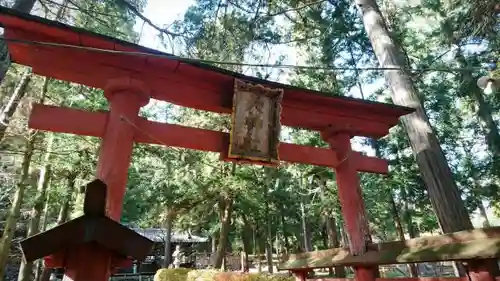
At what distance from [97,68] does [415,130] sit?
5.23m

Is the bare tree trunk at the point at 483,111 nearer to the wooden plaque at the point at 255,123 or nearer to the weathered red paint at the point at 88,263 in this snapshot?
Result: the wooden plaque at the point at 255,123

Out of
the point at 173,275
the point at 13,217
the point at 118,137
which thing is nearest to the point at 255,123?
the point at 118,137

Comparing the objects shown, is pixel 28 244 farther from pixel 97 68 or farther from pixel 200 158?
pixel 200 158

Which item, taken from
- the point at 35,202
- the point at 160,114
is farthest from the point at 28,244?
the point at 160,114

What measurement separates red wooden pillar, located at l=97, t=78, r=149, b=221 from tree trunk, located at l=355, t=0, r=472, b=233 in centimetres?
350

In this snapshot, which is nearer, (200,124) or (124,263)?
(124,263)

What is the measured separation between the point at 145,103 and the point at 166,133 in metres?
0.50

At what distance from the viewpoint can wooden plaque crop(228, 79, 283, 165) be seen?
434cm

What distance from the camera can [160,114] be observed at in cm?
1672

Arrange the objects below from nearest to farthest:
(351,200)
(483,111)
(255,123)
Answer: (255,123)
(351,200)
(483,111)

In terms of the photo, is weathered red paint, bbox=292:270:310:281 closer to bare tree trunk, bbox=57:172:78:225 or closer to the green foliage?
the green foliage

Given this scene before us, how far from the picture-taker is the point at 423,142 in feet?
18.4

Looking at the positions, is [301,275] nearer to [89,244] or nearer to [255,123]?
[255,123]

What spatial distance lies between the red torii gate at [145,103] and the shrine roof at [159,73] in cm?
1
